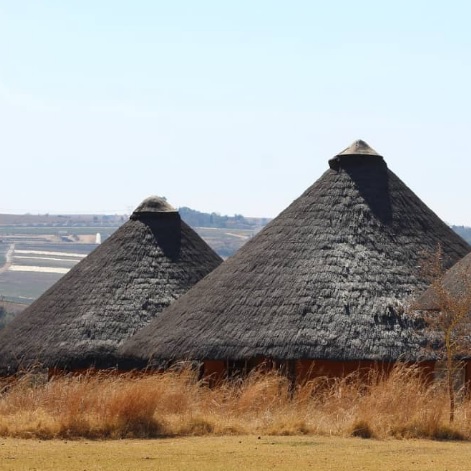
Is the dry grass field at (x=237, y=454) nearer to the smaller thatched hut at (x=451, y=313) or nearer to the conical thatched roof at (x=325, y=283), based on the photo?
the smaller thatched hut at (x=451, y=313)

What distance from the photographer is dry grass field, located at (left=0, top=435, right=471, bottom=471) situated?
584 inches

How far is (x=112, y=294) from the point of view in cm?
2778

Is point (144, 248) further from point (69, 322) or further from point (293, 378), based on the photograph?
point (293, 378)

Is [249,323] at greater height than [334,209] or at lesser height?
lesser

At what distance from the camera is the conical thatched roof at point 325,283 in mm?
22672

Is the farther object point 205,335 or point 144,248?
point 144,248

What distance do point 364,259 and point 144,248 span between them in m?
6.35

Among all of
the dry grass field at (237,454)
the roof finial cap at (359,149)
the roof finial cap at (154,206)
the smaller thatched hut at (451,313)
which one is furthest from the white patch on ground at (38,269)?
the dry grass field at (237,454)

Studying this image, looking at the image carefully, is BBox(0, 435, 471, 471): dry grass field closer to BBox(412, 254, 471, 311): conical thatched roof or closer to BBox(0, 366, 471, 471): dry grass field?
BBox(0, 366, 471, 471): dry grass field

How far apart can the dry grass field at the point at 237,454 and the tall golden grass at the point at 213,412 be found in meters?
0.41

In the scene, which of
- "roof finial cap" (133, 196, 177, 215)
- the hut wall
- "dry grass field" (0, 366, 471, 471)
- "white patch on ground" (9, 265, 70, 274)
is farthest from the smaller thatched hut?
"white patch on ground" (9, 265, 70, 274)

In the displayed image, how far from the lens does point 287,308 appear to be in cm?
2333

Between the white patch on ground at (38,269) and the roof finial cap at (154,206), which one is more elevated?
the roof finial cap at (154,206)

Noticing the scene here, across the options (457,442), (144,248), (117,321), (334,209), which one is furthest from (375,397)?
(144,248)
